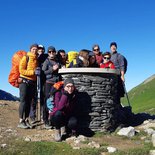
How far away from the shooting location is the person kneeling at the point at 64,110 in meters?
10.6

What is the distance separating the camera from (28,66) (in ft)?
38.4

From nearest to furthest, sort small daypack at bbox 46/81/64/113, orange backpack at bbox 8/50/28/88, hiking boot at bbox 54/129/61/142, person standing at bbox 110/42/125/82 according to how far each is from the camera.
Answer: hiking boot at bbox 54/129/61/142
small daypack at bbox 46/81/64/113
orange backpack at bbox 8/50/28/88
person standing at bbox 110/42/125/82

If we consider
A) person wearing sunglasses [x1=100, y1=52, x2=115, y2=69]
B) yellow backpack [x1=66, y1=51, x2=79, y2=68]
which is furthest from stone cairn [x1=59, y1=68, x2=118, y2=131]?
yellow backpack [x1=66, y1=51, x2=79, y2=68]

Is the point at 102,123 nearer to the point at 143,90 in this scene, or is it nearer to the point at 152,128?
the point at 152,128

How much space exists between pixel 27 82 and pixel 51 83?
816mm

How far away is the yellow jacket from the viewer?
1161 cm

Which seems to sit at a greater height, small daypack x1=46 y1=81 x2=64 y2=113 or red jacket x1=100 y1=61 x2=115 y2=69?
red jacket x1=100 y1=61 x2=115 y2=69

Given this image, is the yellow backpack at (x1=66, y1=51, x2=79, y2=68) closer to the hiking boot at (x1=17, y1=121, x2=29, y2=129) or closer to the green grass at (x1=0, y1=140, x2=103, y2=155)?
the hiking boot at (x1=17, y1=121, x2=29, y2=129)

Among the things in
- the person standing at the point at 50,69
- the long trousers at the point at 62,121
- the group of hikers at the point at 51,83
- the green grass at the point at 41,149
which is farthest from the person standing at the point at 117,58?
Answer: the green grass at the point at 41,149

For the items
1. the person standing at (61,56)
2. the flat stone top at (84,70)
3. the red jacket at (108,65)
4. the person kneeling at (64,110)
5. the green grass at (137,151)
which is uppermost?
the person standing at (61,56)

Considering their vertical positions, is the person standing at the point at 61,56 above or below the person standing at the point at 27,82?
above

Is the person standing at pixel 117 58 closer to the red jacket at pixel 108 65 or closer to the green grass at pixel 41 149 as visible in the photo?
the red jacket at pixel 108 65

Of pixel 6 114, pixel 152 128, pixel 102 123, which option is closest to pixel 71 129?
pixel 102 123

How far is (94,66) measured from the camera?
1218cm
